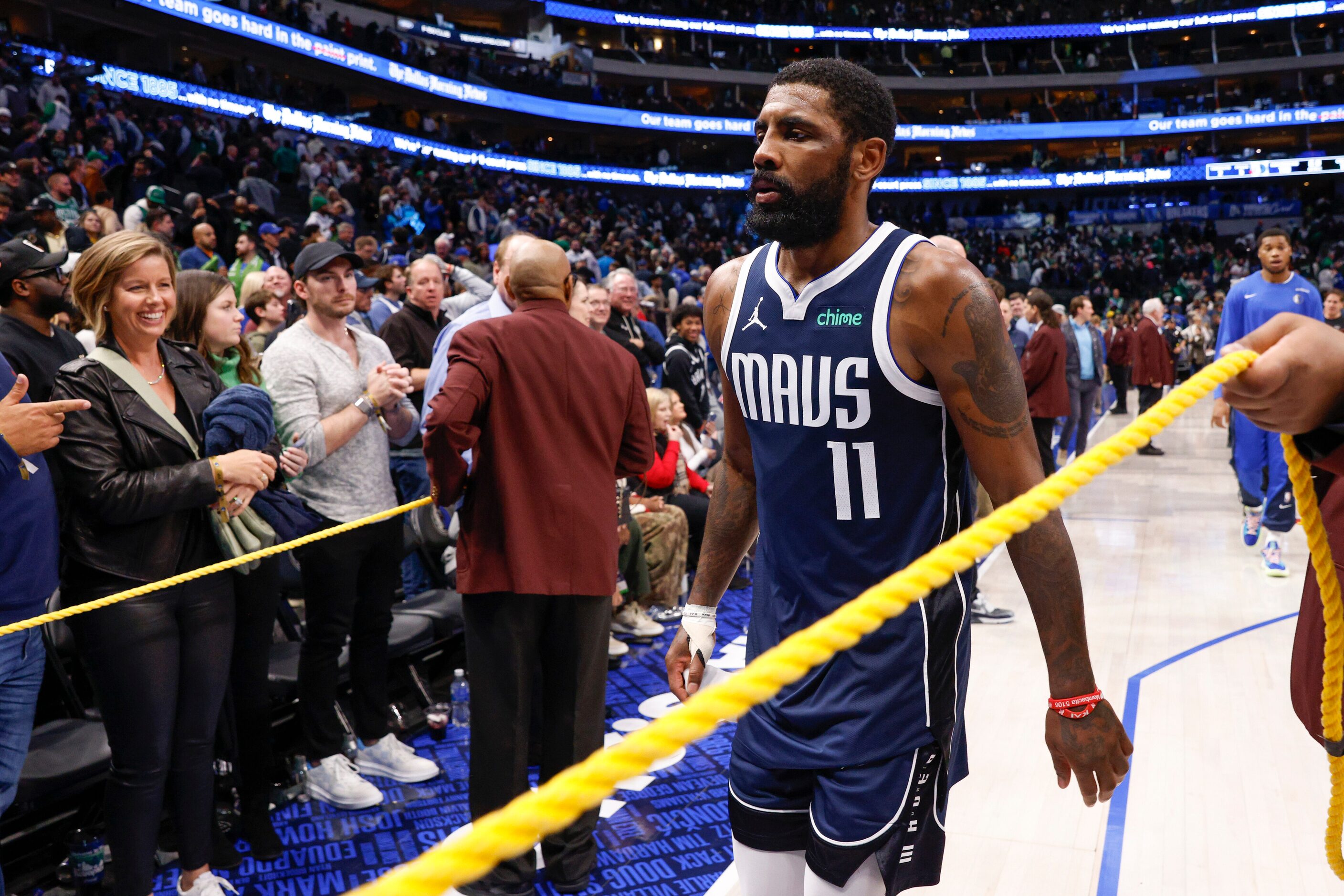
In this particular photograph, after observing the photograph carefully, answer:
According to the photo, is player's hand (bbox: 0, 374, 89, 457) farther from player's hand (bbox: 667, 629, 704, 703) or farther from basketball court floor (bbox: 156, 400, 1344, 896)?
player's hand (bbox: 667, 629, 704, 703)

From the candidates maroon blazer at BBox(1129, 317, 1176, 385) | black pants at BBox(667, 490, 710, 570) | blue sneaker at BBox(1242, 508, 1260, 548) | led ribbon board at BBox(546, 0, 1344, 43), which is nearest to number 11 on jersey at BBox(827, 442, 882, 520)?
black pants at BBox(667, 490, 710, 570)

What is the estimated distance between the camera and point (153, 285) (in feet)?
9.00

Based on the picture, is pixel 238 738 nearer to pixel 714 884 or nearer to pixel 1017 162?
pixel 714 884

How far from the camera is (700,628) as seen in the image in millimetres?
2133

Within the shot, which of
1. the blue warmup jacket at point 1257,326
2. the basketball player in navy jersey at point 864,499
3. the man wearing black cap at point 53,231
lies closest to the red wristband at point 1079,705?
the basketball player in navy jersey at point 864,499

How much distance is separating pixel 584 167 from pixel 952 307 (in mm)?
32285

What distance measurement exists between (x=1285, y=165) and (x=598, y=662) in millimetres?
37238

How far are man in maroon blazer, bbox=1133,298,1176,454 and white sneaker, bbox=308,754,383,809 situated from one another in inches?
432

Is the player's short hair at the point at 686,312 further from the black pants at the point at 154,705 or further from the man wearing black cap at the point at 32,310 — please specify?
the black pants at the point at 154,705

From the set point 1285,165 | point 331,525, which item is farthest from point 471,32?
point 331,525

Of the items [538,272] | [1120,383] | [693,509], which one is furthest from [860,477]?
[1120,383]

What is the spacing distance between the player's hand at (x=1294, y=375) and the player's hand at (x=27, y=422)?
8.20 feet

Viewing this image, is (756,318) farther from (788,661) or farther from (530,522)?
(530,522)

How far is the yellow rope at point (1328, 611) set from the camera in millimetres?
1401
